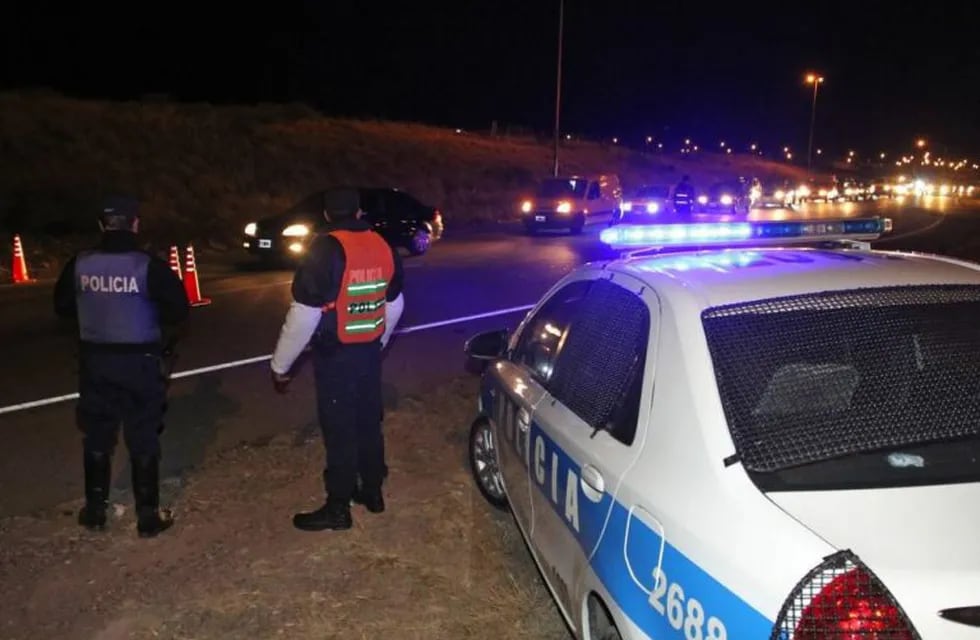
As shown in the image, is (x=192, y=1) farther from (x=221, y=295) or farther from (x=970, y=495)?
(x=970, y=495)

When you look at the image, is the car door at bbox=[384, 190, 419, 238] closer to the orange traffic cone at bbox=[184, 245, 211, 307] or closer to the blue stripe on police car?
the orange traffic cone at bbox=[184, 245, 211, 307]

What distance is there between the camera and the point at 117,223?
4234mm

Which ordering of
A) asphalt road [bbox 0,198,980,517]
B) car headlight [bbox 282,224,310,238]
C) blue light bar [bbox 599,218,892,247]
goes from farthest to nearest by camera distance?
1. car headlight [bbox 282,224,310,238]
2. asphalt road [bbox 0,198,980,517]
3. blue light bar [bbox 599,218,892,247]

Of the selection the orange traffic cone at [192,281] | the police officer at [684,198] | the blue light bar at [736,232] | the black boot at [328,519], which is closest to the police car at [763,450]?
the blue light bar at [736,232]

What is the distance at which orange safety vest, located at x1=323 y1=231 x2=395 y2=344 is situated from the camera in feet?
13.8

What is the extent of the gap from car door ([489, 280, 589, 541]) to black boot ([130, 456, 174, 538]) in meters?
1.82

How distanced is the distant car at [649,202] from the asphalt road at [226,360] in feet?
20.2

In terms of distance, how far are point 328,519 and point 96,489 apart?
1.23 meters

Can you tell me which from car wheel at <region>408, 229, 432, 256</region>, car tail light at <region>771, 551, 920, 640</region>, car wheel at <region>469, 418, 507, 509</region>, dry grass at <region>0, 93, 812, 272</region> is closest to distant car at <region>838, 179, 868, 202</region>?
dry grass at <region>0, 93, 812, 272</region>

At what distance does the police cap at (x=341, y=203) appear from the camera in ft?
13.9

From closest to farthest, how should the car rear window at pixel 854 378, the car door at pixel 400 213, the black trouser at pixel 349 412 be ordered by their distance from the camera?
the car rear window at pixel 854 378
the black trouser at pixel 349 412
the car door at pixel 400 213

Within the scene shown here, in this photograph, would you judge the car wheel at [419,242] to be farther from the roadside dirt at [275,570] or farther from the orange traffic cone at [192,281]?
the roadside dirt at [275,570]

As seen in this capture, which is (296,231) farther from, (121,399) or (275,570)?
(275,570)

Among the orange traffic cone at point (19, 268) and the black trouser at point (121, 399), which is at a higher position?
the black trouser at point (121, 399)
